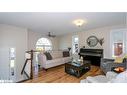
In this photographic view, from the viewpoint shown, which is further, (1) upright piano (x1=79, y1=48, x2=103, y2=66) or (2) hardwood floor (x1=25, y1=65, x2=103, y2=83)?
(1) upright piano (x1=79, y1=48, x2=103, y2=66)

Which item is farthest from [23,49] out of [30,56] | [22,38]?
[30,56]

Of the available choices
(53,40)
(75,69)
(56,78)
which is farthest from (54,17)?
(53,40)

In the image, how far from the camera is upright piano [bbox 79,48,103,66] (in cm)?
446

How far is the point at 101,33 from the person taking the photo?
184 inches

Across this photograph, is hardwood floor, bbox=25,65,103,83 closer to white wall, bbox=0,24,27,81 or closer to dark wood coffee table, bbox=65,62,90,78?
dark wood coffee table, bbox=65,62,90,78

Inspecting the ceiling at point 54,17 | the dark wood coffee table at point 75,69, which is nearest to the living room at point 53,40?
the ceiling at point 54,17

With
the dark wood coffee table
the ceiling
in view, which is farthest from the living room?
the dark wood coffee table

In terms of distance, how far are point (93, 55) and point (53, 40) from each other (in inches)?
101

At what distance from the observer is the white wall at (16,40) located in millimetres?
3773

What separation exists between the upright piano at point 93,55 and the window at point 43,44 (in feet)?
6.53

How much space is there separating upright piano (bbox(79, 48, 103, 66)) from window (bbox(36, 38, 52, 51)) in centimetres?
199

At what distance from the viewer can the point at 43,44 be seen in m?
5.66

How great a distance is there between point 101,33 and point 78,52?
5.06 ft
